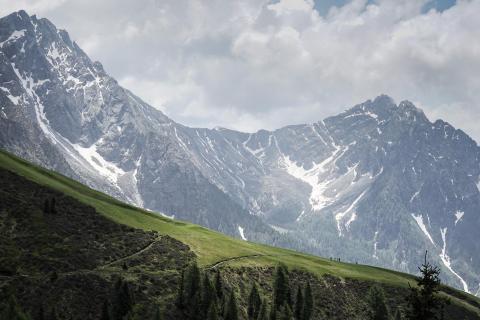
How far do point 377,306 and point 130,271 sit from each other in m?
67.0

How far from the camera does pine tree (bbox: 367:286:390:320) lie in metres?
153

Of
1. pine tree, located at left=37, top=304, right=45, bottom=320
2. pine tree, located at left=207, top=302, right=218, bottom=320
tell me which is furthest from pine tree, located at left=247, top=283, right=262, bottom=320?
pine tree, located at left=37, top=304, right=45, bottom=320

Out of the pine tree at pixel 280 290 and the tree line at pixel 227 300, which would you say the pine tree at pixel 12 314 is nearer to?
the tree line at pixel 227 300

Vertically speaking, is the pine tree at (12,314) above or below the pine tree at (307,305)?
below

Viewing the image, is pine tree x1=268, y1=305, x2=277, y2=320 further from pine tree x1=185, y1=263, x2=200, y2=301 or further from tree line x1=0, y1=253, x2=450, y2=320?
pine tree x1=185, y1=263, x2=200, y2=301

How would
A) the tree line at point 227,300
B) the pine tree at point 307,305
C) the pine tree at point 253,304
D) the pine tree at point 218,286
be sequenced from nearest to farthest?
the tree line at point 227,300, the pine tree at point 253,304, the pine tree at point 218,286, the pine tree at point 307,305

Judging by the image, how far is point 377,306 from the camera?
513 ft

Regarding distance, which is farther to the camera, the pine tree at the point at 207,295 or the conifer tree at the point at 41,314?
the pine tree at the point at 207,295

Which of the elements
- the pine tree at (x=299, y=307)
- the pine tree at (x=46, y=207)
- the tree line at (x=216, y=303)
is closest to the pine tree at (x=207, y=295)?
the tree line at (x=216, y=303)

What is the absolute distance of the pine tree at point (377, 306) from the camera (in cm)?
15300

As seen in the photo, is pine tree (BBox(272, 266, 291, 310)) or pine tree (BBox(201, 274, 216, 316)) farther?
pine tree (BBox(272, 266, 291, 310))

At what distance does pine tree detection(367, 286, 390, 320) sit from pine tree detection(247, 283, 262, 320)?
1244 inches

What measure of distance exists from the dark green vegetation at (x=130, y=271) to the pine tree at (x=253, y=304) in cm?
24

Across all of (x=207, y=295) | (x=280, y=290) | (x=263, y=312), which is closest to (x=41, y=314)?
(x=207, y=295)
